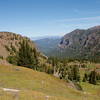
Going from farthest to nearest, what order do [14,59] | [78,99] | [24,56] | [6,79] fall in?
[14,59] → [24,56] → [6,79] → [78,99]

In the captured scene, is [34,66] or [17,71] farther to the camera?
[34,66]

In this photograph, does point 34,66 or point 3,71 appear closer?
point 3,71

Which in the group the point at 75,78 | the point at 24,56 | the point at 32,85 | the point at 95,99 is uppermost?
the point at 24,56

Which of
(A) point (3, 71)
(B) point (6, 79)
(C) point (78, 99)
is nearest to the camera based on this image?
(C) point (78, 99)

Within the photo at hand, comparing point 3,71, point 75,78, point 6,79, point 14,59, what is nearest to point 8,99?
point 6,79

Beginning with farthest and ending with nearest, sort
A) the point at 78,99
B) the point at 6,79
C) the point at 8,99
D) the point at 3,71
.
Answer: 1. the point at 3,71
2. the point at 6,79
3. the point at 78,99
4. the point at 8,99

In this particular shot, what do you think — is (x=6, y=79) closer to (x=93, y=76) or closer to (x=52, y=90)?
(x=52, y=90)

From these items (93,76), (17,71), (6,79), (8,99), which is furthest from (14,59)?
(8,99)

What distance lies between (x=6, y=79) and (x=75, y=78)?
98453 mm

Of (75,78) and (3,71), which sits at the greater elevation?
(3,71)

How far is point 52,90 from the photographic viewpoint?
153ft

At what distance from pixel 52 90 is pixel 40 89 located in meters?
3.62

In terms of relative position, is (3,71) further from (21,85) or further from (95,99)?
(95,99)

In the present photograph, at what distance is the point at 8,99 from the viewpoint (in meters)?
23.9
